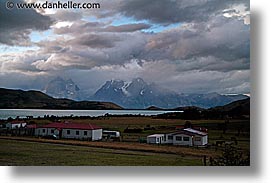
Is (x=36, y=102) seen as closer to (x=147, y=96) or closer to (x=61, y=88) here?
(x=61, y=88)

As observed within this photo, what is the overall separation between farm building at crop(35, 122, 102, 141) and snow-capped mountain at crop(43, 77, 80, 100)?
0.66 feet

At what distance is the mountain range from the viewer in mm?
3152

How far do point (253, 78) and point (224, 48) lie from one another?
0.27 metres

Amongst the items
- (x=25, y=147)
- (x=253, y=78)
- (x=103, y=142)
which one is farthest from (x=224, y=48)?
(x=25, y=147)

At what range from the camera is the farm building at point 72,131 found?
3.19 metres

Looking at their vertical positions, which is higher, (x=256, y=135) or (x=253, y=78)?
(x=253, y=78)

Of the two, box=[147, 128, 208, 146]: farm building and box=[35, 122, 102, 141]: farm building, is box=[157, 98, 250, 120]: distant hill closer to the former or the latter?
box=[147, 128, 208, 146]: farm building

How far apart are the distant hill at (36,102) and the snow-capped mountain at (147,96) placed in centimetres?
5

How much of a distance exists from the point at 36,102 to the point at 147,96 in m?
0.74

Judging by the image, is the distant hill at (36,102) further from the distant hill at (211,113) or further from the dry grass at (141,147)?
the distant hill at (211,113)

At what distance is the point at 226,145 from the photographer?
313 centimetres

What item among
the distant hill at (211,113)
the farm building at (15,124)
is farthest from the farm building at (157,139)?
the farm building at (15,124)

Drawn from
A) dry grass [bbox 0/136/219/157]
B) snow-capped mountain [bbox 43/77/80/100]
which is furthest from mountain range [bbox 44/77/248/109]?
dry grass [bbox 0/136/219/157]
